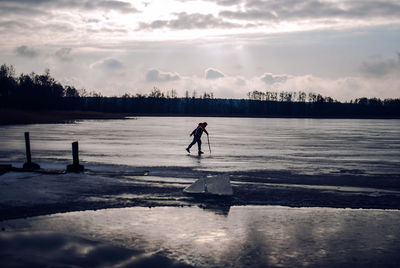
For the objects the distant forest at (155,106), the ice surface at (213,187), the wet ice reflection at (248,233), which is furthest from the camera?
the distant forest at (155,106)

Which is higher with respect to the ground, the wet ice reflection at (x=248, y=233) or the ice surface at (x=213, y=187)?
the ice surface at (x=213, y=187)

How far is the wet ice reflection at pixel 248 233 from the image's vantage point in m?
6.49

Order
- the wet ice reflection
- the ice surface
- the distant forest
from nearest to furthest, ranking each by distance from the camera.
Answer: the wet ice reflection → the ice surface → the distant forest

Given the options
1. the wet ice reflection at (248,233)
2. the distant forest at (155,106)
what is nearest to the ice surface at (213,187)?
the wet ice reflection at (248,233)

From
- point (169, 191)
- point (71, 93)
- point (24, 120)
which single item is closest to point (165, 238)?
point (169, 191)

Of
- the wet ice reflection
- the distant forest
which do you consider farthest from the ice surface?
the distant forest

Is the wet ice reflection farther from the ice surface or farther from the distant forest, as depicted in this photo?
the distant forest

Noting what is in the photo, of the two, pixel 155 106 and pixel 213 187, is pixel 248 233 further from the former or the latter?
pixel 155 106

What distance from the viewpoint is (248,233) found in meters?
7.73

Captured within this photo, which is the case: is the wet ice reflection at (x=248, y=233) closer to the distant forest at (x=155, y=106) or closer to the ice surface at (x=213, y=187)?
the ice surface at (x=213, y=187)

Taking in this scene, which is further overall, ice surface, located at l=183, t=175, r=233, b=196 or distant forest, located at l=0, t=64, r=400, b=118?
distant forest, located at l=0, t=64, r=400, b=118

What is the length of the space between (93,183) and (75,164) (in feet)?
8.45

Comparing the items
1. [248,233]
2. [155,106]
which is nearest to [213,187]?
[248,233]

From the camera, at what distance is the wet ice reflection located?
21.3 ft
